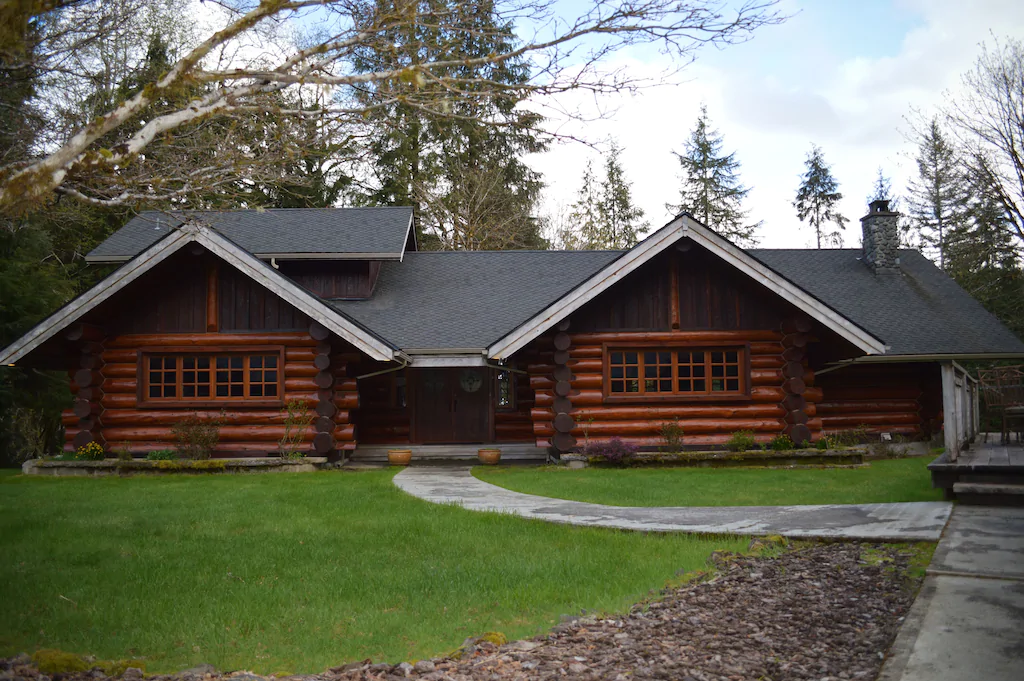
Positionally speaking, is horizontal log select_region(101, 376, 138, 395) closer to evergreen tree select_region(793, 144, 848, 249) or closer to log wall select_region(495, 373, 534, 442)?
log wall select_region(495, 373, 534, 442)

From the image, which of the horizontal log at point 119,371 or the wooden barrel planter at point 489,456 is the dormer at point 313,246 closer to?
the horizontal log at point 119,371

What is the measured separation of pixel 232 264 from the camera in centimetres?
1697

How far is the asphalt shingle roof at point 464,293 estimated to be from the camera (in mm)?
19234

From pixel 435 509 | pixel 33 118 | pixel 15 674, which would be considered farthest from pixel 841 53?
pixel 15 674

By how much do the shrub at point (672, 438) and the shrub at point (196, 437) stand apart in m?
9.69

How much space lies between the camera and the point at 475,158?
3656 cm

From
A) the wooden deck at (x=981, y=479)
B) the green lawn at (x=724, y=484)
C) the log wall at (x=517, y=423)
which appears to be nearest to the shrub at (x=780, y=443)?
the green lawn at (x=724, y=484)

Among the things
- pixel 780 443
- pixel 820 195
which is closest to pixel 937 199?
pixel 820 195

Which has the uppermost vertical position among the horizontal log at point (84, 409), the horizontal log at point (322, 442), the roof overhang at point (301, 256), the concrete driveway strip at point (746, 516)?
the roof overhang at point (301, 256)

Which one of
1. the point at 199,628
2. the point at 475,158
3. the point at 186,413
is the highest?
the point at 475,158

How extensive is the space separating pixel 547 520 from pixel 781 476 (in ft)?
23.2

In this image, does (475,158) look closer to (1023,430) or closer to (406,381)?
(406,381)

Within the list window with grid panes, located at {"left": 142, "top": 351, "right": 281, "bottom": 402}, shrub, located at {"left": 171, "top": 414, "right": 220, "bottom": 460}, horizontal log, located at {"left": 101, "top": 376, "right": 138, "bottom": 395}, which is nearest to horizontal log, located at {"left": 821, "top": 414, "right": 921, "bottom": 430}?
window with grid panes, located at {"left": 142, "top": 351, "right": 281, "bottom": 402}

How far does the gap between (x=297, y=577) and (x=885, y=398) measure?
16971 mm
